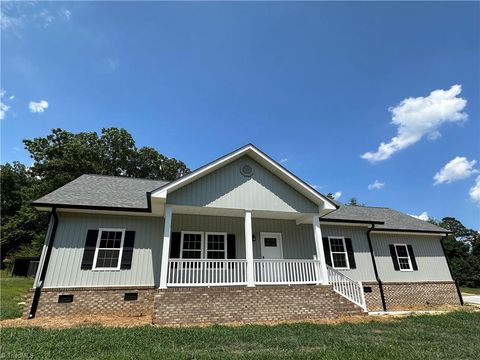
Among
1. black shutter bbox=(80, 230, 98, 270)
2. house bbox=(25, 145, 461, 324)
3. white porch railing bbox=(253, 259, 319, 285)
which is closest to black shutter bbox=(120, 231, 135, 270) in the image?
house bbox=(25, 145, 461, 324)

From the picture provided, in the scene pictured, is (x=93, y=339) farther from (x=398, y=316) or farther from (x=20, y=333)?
(x=398, y=316)

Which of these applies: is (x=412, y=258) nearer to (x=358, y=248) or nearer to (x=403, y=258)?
(x=403, y=258)

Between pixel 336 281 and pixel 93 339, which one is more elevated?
pixel 336 281

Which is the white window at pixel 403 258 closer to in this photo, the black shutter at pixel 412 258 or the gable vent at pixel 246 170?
the black shutter at pixel 412 258

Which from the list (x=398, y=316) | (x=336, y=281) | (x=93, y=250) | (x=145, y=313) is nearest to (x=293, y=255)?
(x=336, y=281)

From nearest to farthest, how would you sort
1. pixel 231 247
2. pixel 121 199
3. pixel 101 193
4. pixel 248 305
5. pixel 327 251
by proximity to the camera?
pixel 248 305
pixel 121 199
pixel 101 193
pixel 231 247
pixel 327 251

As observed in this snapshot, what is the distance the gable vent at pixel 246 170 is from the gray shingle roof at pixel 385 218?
4.70m

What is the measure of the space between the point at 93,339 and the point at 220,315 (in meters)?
3.71

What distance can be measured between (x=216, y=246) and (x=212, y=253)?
0.34 m

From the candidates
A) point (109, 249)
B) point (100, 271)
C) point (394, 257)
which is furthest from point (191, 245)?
point (394, 257)

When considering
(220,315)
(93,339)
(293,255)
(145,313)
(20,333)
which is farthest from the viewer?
(293,255)

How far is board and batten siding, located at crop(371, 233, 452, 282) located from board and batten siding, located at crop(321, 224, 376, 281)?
0.63m

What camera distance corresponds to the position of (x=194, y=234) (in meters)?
11.6

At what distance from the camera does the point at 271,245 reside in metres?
12.4
